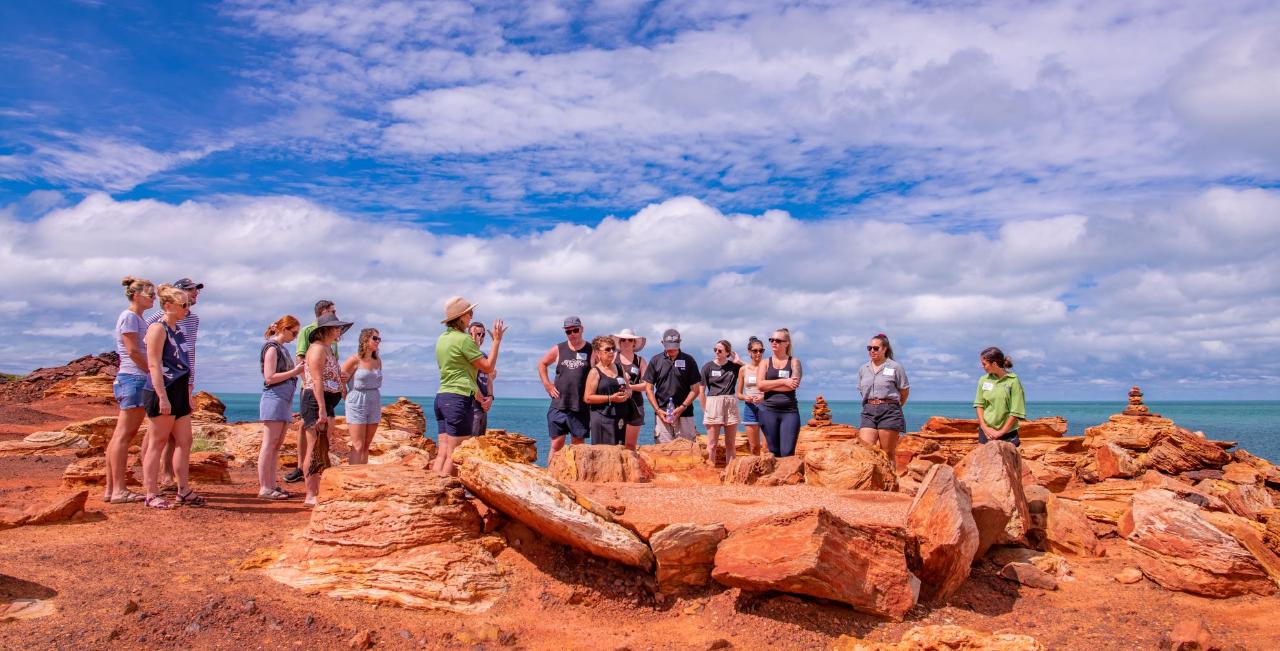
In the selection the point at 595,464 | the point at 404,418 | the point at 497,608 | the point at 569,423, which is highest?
the point at 569,423

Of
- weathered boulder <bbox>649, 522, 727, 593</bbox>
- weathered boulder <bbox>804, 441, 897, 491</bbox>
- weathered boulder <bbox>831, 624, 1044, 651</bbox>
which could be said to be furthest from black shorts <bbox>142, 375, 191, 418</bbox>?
weathered boulder <bbox>804, 441, 897, 491</bbox>

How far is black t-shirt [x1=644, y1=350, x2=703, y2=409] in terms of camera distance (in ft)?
38.7

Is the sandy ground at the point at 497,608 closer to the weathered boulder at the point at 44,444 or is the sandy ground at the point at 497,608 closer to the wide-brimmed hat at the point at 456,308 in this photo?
the wide-brimmed hat at the point at 456,308

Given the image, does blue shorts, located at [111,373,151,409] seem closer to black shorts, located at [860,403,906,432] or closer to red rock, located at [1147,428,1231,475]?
black shorts, located at [860,403,906,432]

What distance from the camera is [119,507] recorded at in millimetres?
7906

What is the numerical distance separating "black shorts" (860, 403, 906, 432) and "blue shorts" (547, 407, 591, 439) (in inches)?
135

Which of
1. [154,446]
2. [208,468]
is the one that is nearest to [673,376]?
[208,468]

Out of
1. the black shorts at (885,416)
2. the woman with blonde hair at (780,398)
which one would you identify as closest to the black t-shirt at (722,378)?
the woman with blonde hair at (780,398)

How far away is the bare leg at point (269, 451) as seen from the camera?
28.4 feet

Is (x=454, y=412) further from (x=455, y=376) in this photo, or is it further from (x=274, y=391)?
(x=274, y=391)

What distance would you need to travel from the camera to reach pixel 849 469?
899 centimetres

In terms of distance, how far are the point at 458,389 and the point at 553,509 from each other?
6.51 feet

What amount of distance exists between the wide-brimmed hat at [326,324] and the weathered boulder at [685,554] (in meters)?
4.05

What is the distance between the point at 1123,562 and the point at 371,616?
21.8 ft
